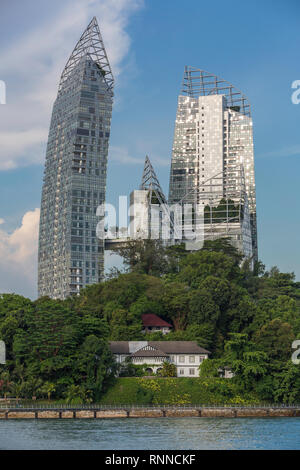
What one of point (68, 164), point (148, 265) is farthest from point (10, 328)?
point (68, 164)

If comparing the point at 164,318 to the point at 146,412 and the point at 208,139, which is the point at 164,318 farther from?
the point at 208,139

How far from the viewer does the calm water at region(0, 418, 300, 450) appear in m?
47.4

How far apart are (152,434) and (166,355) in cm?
2767

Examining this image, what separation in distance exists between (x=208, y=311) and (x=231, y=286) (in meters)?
5.83

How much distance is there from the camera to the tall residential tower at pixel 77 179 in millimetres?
134250

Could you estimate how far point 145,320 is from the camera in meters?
89.7

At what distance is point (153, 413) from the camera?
67.2m

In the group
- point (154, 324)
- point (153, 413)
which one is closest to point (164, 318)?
point (154, 324)

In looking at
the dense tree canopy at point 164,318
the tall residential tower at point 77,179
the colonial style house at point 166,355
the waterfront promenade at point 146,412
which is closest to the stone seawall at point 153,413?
the waterfront promenade at point 146,412

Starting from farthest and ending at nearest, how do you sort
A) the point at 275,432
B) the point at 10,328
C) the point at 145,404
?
the point at 10,328, the point at 145,404, the point at 275,432

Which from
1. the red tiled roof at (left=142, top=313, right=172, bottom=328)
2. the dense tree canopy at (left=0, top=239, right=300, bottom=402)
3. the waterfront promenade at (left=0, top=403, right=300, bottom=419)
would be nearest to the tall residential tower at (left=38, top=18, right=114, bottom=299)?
the dense tree canopy at (left=0, top=239, right=300, bottom=402)

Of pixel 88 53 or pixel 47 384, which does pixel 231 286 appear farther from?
pixel 88 53

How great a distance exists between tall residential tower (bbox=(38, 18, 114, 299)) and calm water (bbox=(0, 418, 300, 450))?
71.2m

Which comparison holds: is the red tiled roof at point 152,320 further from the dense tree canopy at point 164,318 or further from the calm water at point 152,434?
the calm water at point 152,434
